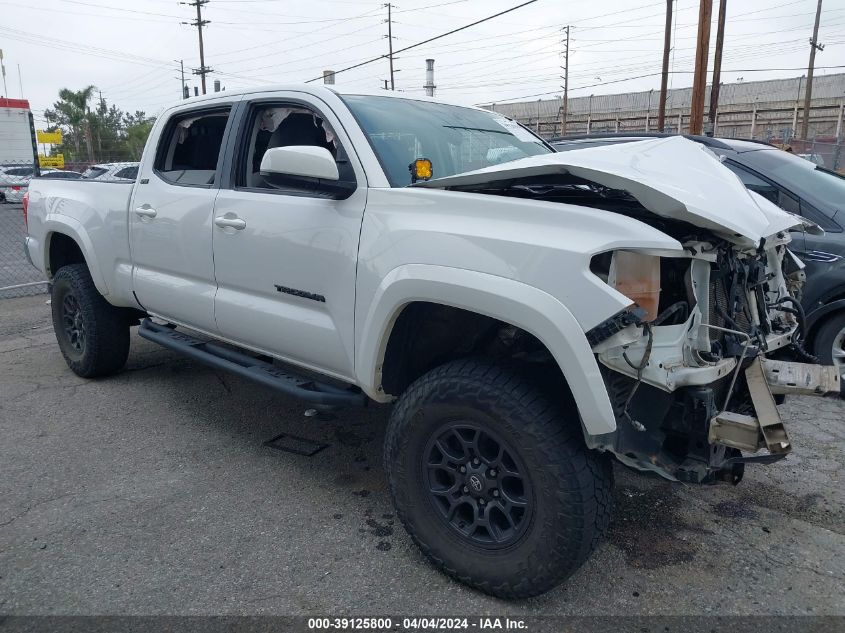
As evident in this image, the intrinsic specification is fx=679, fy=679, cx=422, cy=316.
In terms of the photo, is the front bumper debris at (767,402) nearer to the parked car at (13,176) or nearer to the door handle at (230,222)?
the door handle at (230,222)

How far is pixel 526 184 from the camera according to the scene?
263cm

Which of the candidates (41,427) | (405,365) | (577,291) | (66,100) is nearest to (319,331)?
(405,365)

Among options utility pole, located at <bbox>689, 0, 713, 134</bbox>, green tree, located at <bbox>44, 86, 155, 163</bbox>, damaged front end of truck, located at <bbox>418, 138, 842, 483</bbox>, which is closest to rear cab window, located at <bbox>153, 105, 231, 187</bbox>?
damaged front end of truck, located at <bbox>418, 138, 842, 483</bbox>

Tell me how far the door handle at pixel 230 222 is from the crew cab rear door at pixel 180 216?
0.13 m

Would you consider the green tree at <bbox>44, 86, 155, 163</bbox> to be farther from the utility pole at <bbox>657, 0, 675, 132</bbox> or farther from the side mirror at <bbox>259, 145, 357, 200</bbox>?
the side mirror at <bbox>259, 145, 357, 200</bbox>

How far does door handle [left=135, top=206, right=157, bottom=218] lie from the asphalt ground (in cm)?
135

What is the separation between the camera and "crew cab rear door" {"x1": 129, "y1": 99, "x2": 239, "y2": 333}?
3830 millimetres

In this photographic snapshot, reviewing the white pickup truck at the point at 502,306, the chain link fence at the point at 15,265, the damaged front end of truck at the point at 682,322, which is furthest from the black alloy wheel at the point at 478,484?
the chain link fence at the point at 15,265

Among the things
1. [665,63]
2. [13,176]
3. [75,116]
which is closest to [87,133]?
[75,116]

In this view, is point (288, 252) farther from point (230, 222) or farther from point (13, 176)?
point (13, 176)

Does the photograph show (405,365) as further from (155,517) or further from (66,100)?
(66,100)

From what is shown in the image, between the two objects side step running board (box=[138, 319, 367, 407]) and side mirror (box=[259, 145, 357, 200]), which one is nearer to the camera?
side mirror (box=[259, 145, 357, 200])

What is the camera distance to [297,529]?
124 inches

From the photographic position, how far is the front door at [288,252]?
304 cm
